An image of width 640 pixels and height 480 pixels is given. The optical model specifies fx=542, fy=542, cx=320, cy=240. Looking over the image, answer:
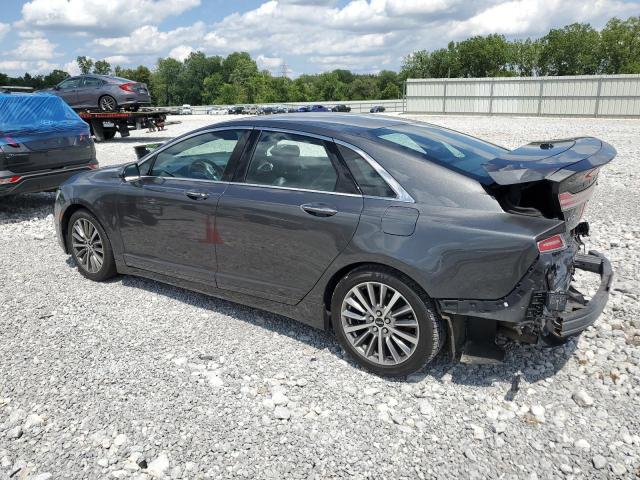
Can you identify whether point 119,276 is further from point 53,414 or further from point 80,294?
point 53,414

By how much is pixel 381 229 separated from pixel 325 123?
1019mm

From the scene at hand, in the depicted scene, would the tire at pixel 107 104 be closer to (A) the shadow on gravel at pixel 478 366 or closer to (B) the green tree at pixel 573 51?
(A) the shadow on gravel at pixel 478 366

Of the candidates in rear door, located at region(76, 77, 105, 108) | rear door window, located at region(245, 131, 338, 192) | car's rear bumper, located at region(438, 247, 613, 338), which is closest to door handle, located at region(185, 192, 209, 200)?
rear door window, located at region(245, 131, 338, 192)

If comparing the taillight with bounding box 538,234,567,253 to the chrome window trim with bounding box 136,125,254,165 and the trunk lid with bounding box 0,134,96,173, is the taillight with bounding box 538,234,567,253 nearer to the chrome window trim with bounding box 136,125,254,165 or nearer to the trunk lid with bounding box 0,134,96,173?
the chrome window trim with bounding box 136,125,254,165

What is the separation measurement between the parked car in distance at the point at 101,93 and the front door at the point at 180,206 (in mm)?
15894

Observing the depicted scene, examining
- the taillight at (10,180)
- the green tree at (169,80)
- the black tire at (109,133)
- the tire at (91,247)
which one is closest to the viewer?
the tire at (91,247)

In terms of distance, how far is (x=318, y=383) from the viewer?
11.4 ft

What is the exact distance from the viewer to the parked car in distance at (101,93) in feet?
62.4

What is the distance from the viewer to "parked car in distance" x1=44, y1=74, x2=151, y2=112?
749 inches

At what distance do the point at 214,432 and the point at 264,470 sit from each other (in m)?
0.43

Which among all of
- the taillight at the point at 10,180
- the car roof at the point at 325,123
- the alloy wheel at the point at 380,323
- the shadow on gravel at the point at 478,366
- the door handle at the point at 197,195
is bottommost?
the shadow on gravel at the point at 478,366

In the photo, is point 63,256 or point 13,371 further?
point 63,256

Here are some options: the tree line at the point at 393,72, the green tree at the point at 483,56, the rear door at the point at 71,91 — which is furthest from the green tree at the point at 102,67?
the rear door at the point at 71,91

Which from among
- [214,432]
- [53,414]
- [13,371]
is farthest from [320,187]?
[13,371]
